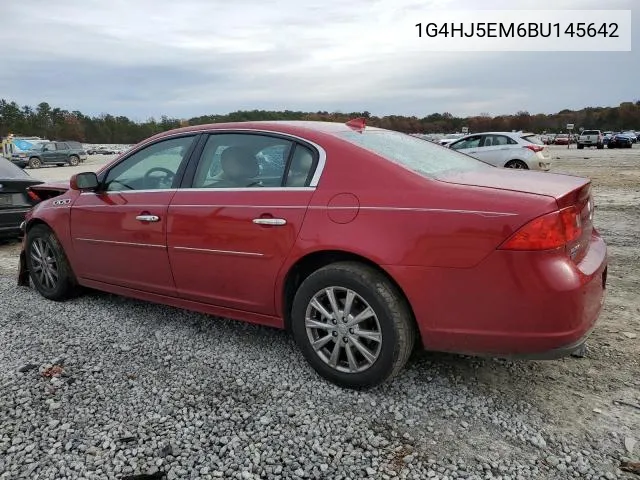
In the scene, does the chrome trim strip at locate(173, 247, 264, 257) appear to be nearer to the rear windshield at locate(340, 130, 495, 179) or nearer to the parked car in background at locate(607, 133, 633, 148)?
the rear windshield at locate(340, 130, 495, 179)

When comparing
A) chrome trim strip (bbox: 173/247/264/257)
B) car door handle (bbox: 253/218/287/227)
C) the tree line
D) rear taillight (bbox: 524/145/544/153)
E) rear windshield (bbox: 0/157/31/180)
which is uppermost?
the tree line

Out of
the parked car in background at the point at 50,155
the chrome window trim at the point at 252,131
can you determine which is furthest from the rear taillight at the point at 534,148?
the parked car in background at the point at 50,155

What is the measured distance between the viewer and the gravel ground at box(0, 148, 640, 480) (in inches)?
93.8

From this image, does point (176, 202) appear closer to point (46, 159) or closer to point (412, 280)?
point (412, 280)

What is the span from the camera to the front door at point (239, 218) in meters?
3.15

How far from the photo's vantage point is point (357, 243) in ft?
9.32

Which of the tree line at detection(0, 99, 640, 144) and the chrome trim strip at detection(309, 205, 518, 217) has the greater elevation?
the tree line at detection(0, 99, 640, 144)

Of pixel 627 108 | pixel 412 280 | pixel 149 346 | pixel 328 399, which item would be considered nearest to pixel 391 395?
pixel 328 399

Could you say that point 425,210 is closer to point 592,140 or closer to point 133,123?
point 592,140

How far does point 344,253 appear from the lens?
2.98 m

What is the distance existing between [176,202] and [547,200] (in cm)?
238

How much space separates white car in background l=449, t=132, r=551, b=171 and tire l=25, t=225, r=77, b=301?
1157cm

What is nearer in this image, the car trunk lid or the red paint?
the red paint

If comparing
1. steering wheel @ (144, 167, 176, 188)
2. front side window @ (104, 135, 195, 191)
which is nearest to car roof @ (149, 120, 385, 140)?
front side window @ (104, 135, 195, 191)
